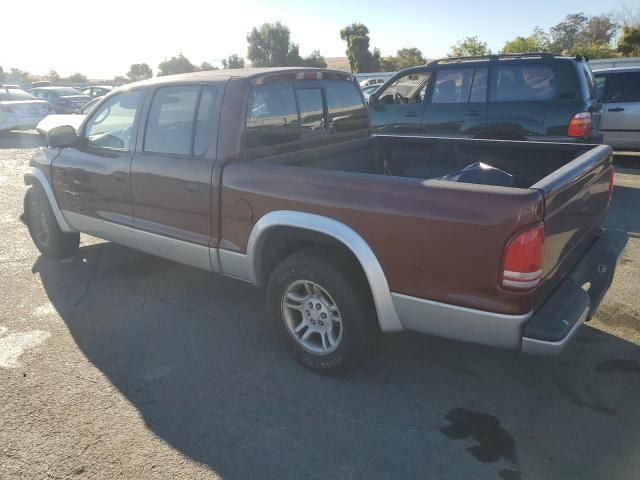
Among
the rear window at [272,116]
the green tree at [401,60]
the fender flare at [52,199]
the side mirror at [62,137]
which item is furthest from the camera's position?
the green tree at [401,60]

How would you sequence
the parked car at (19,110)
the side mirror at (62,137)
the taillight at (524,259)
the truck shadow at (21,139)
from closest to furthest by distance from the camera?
the taillight at (524,259), the side mirror at (62,137), the truck shadow at (21,139), the parked car at (19,110)

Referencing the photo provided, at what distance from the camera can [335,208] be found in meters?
3.02

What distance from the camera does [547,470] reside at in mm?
2559

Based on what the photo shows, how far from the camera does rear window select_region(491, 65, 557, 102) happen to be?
7234mm

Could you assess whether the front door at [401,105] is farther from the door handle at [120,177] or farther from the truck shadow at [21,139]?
the truck shadow at [21,139]

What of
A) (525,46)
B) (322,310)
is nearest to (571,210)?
(322,310)

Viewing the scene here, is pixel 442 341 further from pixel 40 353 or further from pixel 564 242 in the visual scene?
pixel 40 353

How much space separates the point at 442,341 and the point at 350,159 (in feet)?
5.34

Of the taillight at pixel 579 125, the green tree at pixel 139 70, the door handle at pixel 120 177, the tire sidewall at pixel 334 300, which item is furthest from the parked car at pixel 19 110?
the green tree at pixel 139 70

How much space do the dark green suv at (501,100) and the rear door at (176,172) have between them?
5008mm

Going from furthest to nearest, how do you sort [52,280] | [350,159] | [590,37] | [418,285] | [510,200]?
[590,37]
[52,280]
[350,159]
[418,285]
[510,200]

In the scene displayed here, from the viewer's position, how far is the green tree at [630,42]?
1182 inches

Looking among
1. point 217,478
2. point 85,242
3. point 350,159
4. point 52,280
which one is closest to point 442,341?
point 350,159

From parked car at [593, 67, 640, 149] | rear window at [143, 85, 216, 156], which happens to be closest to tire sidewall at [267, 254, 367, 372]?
rear window at [143, 85, 216, 156]
